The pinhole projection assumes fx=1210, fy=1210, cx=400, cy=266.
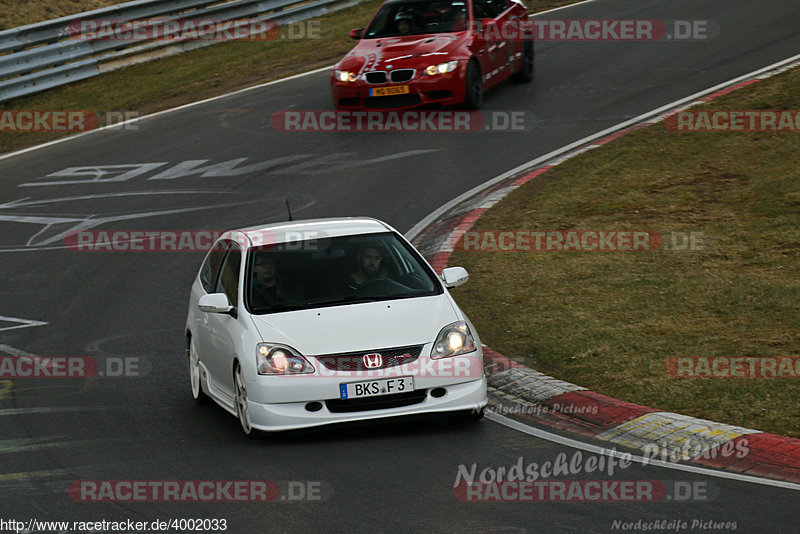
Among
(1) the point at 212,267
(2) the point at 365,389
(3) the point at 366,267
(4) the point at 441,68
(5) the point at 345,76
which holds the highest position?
(3) the point at 366,267

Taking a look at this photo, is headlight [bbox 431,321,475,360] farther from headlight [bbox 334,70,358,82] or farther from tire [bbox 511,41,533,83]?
tire [bbox 511,41,533,83]

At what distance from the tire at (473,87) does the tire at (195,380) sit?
10276 millimetres

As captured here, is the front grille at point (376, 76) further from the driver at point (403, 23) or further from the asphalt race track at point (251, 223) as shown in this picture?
the driver at point (403, 23)

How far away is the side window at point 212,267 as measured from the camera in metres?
10.1

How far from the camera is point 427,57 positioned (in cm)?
1917

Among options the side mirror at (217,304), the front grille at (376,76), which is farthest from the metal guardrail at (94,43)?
the side mirror at (217,304)

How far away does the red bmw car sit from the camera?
62.7 ft

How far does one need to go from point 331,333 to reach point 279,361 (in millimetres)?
418

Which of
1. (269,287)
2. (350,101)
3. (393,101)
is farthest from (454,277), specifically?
(350,101)

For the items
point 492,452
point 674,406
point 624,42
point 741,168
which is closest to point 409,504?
point 492,452

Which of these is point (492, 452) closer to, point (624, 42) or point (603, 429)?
point (603, 429)

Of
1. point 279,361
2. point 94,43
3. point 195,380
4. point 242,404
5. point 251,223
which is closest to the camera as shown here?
point 279,361

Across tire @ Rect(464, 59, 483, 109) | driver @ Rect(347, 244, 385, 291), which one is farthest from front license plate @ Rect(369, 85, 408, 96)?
driver @ Rect(347, 244, 385, 291)

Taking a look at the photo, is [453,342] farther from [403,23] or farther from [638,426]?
[403,23]
